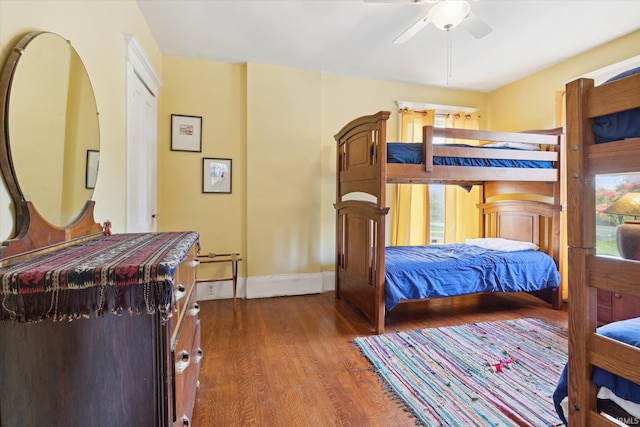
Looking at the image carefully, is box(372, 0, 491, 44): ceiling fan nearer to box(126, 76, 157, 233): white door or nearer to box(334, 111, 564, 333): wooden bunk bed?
box(334, 111, 564, 333): wooden bunk bed

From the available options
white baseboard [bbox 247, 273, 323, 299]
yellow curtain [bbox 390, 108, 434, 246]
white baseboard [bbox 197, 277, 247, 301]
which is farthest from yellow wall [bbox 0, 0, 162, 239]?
yellow curtain [bbox 390, 108, 434, 246]

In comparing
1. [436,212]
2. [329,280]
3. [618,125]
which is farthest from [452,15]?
[329,280]

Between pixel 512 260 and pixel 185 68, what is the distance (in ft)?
13.0

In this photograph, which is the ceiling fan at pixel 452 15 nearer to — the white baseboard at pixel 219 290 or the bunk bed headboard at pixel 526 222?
the bunk bed headboard at pixel 526 222

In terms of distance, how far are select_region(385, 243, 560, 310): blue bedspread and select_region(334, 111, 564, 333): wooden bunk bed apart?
0.40ft

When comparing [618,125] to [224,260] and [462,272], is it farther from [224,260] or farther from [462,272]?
[224,260]

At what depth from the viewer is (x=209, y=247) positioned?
3.35m

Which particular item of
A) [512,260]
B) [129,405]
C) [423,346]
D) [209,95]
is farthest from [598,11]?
[129,405]

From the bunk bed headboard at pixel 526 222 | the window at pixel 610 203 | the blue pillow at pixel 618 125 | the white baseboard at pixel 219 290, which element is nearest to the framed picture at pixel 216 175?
the white baseboard at pixel 219 290

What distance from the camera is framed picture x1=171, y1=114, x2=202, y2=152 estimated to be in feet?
10.5

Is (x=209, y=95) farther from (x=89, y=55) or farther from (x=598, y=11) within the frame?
(x=598, y=11)

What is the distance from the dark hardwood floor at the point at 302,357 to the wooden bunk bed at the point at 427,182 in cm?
37

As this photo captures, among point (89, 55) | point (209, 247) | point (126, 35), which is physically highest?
point (126, 35)

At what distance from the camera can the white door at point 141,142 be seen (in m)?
2.21
